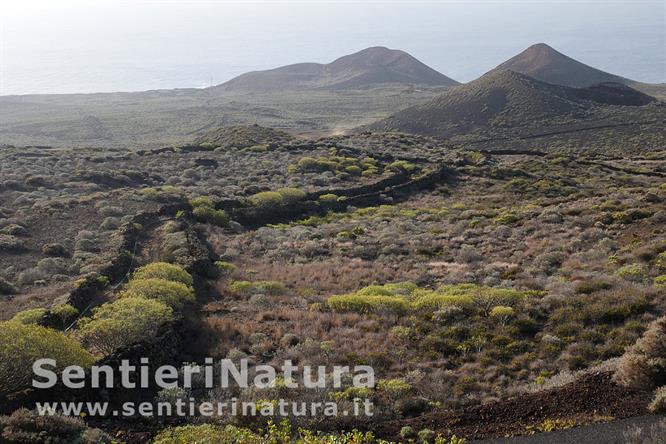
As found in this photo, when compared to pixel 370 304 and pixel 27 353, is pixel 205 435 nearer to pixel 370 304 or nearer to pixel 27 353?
pixel 27 353

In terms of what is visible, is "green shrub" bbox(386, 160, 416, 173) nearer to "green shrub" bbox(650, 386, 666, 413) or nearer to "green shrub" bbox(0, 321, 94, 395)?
"green shrub" bbox(0, 321, 94, 395)

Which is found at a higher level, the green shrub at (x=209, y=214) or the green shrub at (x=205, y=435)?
the green shrub at (x=209, y=214)

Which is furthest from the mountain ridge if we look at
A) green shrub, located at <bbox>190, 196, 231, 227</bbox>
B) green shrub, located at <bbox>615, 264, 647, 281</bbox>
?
green shrub, located at <bbox>615, 264, 647, 281</bbox>

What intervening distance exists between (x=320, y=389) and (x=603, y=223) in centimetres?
1789

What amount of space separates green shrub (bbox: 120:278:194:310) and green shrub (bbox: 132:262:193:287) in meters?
0.99

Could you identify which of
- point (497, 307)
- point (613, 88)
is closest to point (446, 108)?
point (613, 88)

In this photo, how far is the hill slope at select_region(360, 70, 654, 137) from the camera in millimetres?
80250

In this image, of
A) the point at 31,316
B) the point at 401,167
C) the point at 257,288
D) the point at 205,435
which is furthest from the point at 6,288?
the point at 401,167

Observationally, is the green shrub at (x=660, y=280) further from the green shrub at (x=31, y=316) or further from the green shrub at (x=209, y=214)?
the green shrub at (x=209, y=214)

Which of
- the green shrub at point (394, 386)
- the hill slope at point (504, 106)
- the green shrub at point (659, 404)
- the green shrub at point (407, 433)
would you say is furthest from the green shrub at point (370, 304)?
the hill slope at point (504, 106)

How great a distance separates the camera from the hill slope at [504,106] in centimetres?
8025

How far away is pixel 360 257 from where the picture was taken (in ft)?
72.2

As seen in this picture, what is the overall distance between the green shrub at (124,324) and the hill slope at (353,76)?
157 metres

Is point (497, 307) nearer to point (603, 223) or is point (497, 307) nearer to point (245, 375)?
point (245, 375)
